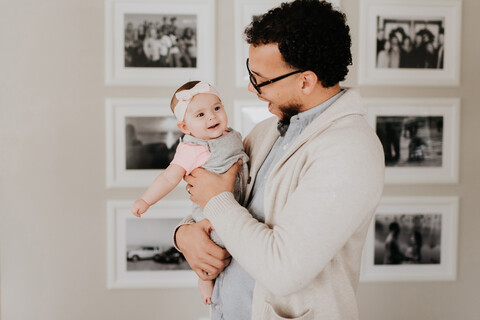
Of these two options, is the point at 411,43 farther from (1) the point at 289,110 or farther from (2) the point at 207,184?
(2) the point at 207,184

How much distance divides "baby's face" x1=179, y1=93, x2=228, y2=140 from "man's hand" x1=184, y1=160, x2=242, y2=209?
148mm

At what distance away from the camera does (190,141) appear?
1.54 metres

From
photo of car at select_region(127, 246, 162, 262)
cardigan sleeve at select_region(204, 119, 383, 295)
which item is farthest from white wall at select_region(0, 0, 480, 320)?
cardigan sleeve at select_region(204, 119, 383, 295)

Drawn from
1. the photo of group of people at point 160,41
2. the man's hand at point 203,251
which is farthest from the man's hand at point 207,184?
the photo of group of people at point 160,41

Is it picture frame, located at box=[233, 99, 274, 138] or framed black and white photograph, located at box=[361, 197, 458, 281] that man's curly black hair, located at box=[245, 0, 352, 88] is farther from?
framed black and white photograph, located at box=[361, 197, 458, 281]

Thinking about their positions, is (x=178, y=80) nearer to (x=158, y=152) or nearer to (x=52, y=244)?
(x=158, y=152)

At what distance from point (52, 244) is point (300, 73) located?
1789 millimetres

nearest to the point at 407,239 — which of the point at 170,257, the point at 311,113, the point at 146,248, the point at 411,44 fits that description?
the point at 411,44

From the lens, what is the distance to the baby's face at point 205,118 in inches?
59.4

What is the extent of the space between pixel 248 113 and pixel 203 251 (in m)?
1.18

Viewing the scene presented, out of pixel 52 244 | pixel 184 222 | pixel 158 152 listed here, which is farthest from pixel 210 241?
pixel 52 244

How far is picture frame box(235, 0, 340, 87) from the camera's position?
2391 millimetres

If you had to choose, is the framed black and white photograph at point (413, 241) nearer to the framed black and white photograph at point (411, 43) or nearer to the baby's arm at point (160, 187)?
the framed black and white photograph at point (411, 43)

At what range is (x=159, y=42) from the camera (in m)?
2.41
